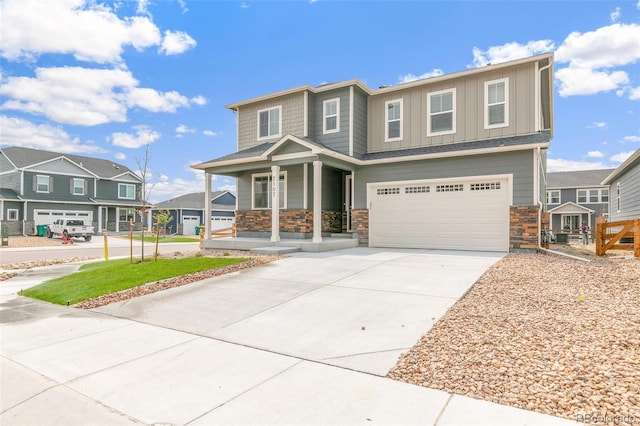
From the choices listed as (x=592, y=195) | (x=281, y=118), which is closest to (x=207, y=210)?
(x=281, y=118)

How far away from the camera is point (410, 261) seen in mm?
9211

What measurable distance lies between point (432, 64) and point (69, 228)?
86.5ft

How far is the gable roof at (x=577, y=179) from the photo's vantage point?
34.0 metres

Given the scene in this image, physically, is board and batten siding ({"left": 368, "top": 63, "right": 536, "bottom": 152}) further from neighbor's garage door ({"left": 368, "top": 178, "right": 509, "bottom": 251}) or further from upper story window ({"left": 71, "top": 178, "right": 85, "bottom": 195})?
upper story window ({"left": 71, "top": 178, "right": 85, "bottom": 195})

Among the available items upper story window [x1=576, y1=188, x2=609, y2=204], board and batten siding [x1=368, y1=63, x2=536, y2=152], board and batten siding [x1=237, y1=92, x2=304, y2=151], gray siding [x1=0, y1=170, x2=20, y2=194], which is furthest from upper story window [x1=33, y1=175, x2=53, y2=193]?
upper story window [x1=576, y1=188, x2=609, y2=204]

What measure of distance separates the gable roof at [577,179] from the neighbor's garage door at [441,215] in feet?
96.4

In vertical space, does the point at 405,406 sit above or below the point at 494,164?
below

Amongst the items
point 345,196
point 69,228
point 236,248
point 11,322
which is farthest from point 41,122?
point 11,322

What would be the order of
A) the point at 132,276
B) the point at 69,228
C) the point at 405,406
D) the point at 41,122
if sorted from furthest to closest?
the point at 41,122
the point at 69,228
the point at 132,276
the point at 405,406

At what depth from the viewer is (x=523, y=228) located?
10.8 meters

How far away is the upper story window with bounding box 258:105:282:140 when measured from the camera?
15734 millimetres

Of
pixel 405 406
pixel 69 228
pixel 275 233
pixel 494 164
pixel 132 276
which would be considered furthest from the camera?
pixel 69 228

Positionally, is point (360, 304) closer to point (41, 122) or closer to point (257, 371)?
point (257, 371)

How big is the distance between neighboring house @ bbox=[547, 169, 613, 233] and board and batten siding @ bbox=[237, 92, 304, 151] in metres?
28.2
